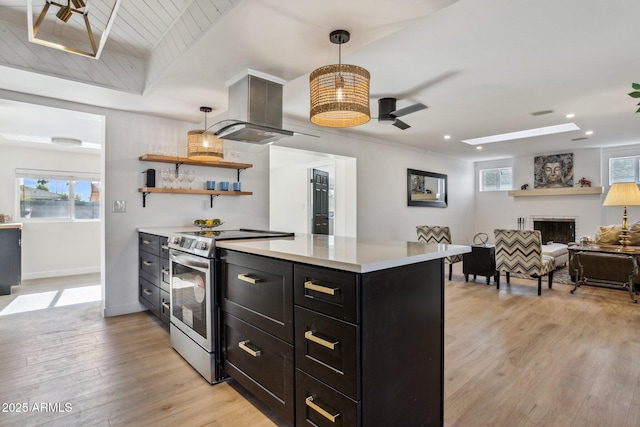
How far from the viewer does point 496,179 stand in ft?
28.1

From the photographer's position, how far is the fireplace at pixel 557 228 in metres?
7.35

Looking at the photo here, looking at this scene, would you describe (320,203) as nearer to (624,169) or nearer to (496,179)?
(496,179)

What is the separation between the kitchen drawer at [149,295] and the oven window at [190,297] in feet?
2.31

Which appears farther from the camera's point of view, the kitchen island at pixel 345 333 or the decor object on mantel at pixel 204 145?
the decor object on mantel at pixel 204 145

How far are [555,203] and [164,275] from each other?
26.5ft

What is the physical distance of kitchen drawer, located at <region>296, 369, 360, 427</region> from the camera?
1.30 m

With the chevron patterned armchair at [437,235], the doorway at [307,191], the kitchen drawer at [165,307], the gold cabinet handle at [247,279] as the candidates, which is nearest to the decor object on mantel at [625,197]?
the chevron patterned armchair at [437,235]

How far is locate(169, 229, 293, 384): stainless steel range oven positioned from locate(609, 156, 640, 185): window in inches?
306

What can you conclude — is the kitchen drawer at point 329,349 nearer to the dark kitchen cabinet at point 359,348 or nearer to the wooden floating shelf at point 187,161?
the dark kitchen cabinet at point 359,348

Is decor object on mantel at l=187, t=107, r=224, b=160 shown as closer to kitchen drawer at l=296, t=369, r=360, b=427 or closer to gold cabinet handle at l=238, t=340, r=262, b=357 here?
gold cabinet handle at l=238, t=340, r=262, b=357

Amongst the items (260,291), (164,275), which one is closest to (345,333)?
(260,291)

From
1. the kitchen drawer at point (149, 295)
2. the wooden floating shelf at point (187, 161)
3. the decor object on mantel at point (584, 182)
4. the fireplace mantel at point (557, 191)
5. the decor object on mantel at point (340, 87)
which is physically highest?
the decor object on mantel at point (340, 87)

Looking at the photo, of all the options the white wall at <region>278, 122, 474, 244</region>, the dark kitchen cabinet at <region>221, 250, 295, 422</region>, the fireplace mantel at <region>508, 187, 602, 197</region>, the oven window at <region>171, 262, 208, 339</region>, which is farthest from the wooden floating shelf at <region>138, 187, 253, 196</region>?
the fireplace mantel at <region>508, 187, 602, 197</region>

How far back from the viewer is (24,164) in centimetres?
565
